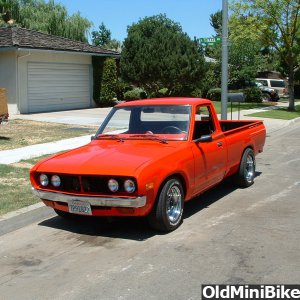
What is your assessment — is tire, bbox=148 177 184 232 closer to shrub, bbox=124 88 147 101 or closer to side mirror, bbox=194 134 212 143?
side mirror, bbox=194 134 212 143

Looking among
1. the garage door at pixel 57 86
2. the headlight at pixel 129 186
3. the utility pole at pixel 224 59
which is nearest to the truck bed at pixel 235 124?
the headlight at pixel 129 186

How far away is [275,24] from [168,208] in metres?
23.8

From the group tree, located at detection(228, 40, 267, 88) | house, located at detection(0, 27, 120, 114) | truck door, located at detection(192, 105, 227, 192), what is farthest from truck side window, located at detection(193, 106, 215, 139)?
tree, located at detection(228, 40, 267, 88)

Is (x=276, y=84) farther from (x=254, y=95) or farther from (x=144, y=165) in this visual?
(x=144, y=165)

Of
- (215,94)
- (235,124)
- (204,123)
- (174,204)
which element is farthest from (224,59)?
(215,94)

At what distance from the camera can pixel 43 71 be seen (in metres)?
23.3

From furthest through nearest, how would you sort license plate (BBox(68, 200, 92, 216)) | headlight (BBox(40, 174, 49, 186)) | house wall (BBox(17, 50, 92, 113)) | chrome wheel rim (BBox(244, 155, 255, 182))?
house wall (BBox(17, 50, 92, 113)), chrome wheel rim (BBox(244, 155, 255, 182)), headlight (BBox(40, 174, 49, 186)), license plate (BBox(68, 200, 92, 216))

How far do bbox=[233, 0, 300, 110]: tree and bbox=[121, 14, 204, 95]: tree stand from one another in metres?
3.35

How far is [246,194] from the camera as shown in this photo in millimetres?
7918

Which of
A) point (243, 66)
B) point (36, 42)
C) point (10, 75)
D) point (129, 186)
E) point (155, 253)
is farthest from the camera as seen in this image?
point (243, 66)

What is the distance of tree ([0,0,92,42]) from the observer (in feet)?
121

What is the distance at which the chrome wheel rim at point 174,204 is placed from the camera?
19.3 ft

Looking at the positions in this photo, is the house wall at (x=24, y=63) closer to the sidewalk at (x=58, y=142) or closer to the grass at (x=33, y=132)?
the sidewalk at (x=58, y=142)

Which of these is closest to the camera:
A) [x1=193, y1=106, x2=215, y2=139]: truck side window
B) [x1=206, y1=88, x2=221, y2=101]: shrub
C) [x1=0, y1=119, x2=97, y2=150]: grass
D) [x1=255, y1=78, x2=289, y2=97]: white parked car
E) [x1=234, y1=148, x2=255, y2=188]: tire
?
[x1=193, y1=106, x2=215, y2=139]: truck side window
